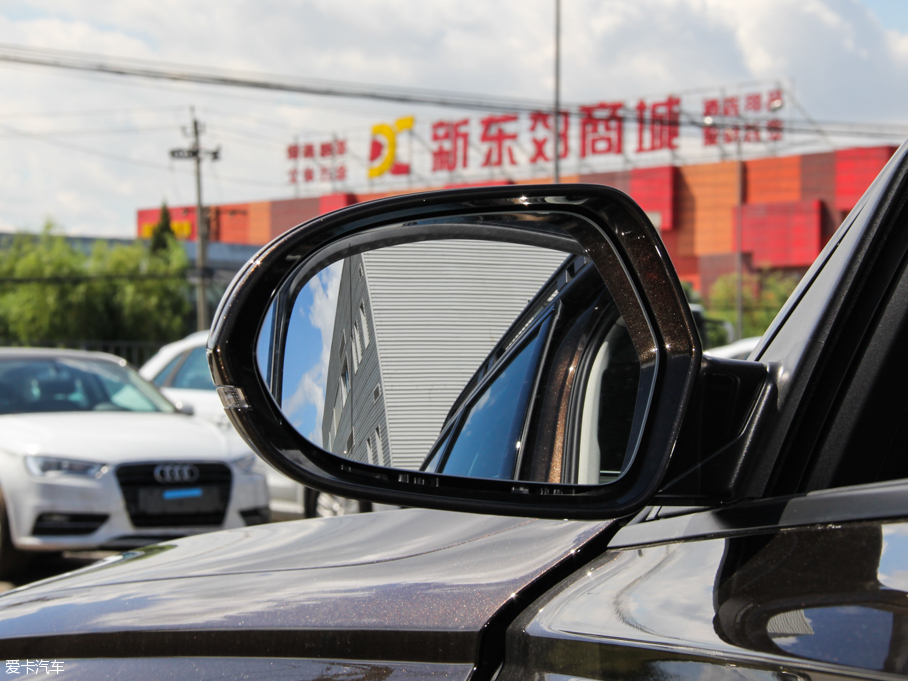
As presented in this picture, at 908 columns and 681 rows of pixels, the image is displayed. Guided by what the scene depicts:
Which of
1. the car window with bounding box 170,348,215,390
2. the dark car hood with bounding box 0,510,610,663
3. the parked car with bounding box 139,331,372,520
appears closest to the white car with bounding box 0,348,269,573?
the parked car with bounding box 139,331,372,520

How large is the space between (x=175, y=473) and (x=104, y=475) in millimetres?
458

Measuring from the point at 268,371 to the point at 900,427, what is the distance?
28.2 inches

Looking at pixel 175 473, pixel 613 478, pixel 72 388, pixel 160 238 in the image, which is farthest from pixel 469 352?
pixel 160 238

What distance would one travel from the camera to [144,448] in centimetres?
599

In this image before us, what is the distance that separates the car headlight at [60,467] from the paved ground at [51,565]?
0.59 m

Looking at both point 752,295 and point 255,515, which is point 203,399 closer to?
point 255,515

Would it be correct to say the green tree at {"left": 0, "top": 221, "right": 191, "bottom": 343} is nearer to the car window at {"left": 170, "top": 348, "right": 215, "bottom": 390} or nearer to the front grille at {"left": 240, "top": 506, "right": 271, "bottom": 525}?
the car window at {"left": 170, "top": 348, "right": 215, "bottom": 390}

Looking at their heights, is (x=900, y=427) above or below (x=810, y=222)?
below

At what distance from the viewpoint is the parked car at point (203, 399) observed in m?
7.14

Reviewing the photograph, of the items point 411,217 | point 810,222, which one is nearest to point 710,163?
point 810,222

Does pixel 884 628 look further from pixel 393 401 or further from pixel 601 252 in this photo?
pixel 393 401

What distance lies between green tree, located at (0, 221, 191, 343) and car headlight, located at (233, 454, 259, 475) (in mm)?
42291

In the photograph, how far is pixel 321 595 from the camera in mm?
1228

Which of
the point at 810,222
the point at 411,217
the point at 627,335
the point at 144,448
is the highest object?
the point at 810,222
